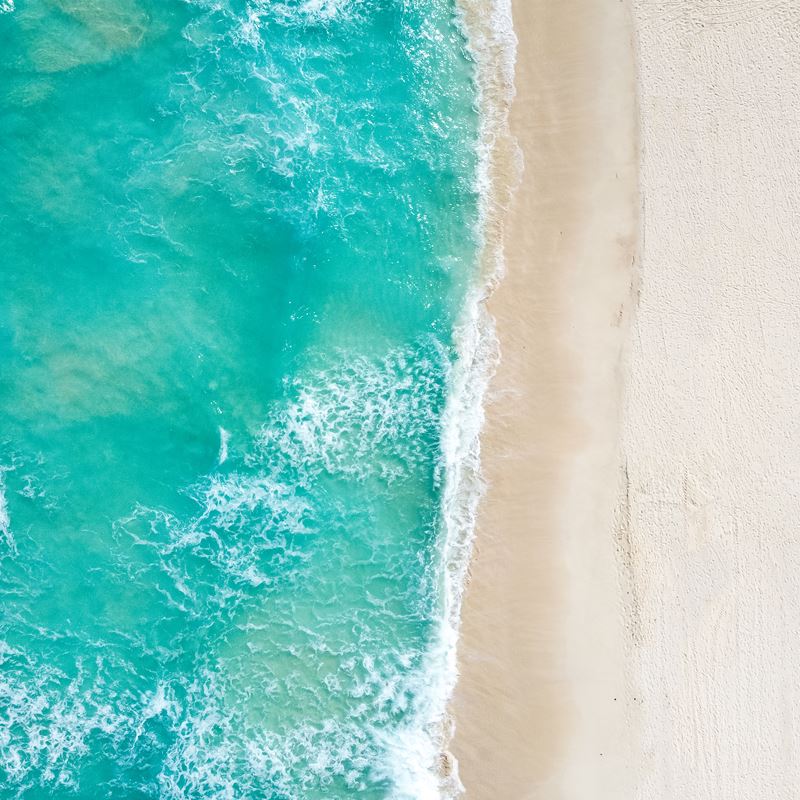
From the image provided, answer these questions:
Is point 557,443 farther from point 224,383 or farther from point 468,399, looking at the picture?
point 224,383

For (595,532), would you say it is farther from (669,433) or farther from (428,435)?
(428,435)

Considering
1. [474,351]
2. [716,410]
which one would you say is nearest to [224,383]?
[474,351]

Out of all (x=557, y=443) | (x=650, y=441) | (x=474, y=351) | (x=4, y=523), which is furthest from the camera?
(x=4, y=523)

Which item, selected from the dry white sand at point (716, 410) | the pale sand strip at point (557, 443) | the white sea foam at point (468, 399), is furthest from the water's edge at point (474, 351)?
the dry white sand at point (716, 410)

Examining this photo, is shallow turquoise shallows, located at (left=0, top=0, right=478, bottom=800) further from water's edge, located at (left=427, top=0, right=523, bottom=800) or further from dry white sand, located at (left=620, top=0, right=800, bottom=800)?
dry white sand, located at (left=620, top=0, right=800, bottom=800)

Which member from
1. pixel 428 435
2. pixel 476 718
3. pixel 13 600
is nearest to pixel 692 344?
pixel 428 435

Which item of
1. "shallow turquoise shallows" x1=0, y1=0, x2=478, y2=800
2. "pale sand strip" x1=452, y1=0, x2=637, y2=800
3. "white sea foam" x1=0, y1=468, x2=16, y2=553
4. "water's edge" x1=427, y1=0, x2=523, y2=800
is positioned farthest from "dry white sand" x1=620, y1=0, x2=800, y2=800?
"white sea foam" x1=0, y1=468, x2=16, y2=553
